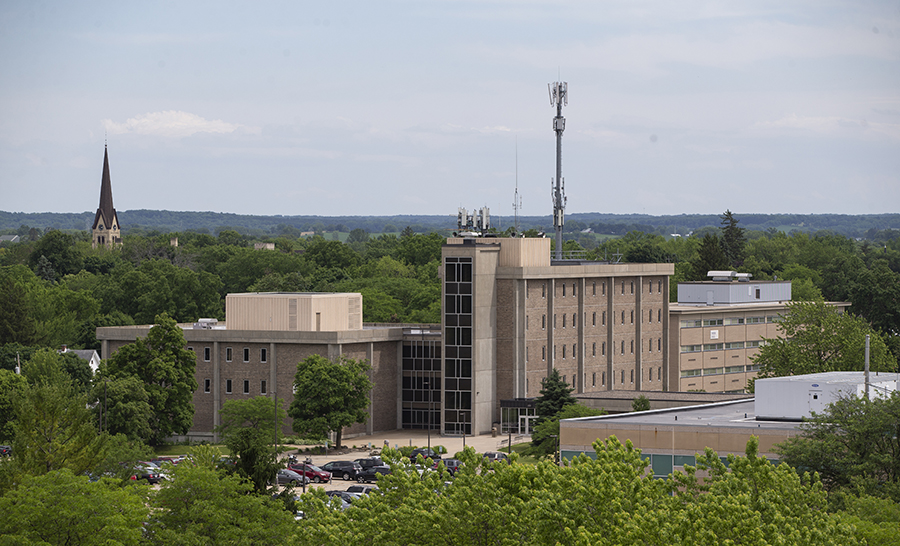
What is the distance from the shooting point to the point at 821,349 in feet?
344

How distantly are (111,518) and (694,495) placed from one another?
22877mm

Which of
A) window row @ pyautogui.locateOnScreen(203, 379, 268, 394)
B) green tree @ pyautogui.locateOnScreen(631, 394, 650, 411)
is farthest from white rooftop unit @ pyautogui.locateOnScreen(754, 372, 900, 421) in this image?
window row @ pyautogui.locateOnScreen(203, 379, 268, 394)

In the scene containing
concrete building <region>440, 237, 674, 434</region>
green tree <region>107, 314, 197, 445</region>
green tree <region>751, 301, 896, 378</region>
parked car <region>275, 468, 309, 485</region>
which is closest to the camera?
parked car <region>275, 468, 309, 485</region>

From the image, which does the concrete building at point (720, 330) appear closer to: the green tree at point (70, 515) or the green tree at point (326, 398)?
the green tree at point (326, 398)

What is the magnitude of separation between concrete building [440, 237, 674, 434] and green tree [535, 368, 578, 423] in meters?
6.47

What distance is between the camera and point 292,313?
108250 millimetres

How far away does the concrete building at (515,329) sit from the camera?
354 ft

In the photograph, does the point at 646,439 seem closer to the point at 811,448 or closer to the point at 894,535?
the point at 811,448

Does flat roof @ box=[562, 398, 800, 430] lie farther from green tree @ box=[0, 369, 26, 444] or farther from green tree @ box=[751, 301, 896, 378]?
green tree @ box=[0, 369, 26, 444]

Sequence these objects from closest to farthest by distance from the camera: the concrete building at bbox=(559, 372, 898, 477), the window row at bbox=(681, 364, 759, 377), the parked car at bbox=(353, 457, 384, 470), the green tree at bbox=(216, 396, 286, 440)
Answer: the concrete building at bbox=(559, 372, 898, 477) → the parked car at bbox=(353, 457, 384, 470) → the green tree at bbox=(216, 396, 286, 440) → the window row at bbox=(681, 364, 759, 377)

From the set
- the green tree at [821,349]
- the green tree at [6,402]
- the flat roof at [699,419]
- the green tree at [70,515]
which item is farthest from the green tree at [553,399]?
the green tree at [70,515]

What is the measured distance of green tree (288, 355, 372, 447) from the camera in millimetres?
99625

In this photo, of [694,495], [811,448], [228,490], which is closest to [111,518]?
[228,490]

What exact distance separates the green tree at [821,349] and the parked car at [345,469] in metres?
34.0
